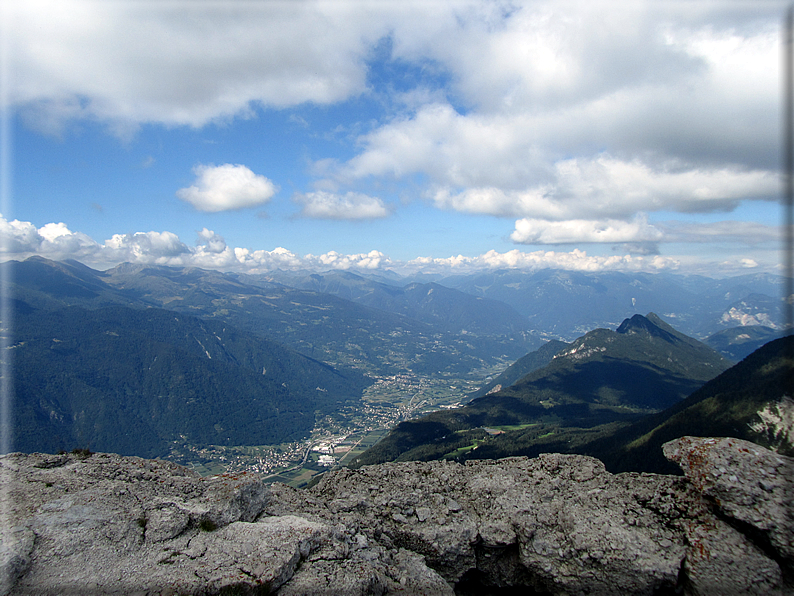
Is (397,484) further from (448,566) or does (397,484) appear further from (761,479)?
(761,479)

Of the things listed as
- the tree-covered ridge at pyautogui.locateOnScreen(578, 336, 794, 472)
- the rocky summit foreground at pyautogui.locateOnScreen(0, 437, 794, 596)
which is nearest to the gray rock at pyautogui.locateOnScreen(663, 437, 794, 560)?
the rocky summit foreground at pyautogui.locateOnScreen(0, 437, 794, 596)

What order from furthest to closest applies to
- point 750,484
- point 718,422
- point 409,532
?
point 718,422 → point 409,532 → point 750,484

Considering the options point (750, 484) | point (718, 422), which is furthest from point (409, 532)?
point (718, 422)

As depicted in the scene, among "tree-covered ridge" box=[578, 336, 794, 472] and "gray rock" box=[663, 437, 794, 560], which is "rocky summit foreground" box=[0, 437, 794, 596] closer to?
"gray rock" box=[663, 437, 794, 560]

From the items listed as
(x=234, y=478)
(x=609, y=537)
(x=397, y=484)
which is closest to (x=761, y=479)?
(x=609, y=537)

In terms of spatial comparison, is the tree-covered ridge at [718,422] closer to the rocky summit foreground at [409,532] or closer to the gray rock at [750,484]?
the gray rock at [750,484]

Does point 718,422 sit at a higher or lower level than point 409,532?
lower

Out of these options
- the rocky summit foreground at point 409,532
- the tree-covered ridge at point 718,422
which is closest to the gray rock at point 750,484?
the rocky summit foreground at point 409,532

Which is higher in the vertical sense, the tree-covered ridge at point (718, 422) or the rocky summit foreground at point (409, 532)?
the rocky summit foreground at point (409, 532)

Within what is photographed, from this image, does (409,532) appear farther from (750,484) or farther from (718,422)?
(718,422)
